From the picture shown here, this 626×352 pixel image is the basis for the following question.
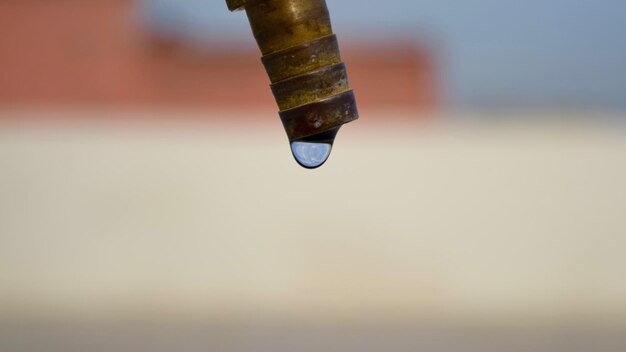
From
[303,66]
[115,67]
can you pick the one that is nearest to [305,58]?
[303,66]

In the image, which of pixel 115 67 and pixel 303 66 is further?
pixel 115 67

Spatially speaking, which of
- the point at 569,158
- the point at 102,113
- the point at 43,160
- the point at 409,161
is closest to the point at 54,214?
the point at 43,160

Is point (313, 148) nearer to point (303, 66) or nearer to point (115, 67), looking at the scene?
point (303, 66)

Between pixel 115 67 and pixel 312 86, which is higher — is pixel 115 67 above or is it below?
below

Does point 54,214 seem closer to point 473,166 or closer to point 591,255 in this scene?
point 473,166

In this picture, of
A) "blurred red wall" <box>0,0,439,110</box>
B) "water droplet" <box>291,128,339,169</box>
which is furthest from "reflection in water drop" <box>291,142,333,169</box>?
"blurred red wall" <box>0,0,439,110</box>

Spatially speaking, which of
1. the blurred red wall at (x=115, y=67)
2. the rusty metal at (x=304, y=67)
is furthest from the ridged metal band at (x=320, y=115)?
the blurred red wall at (x=115, y=67)
